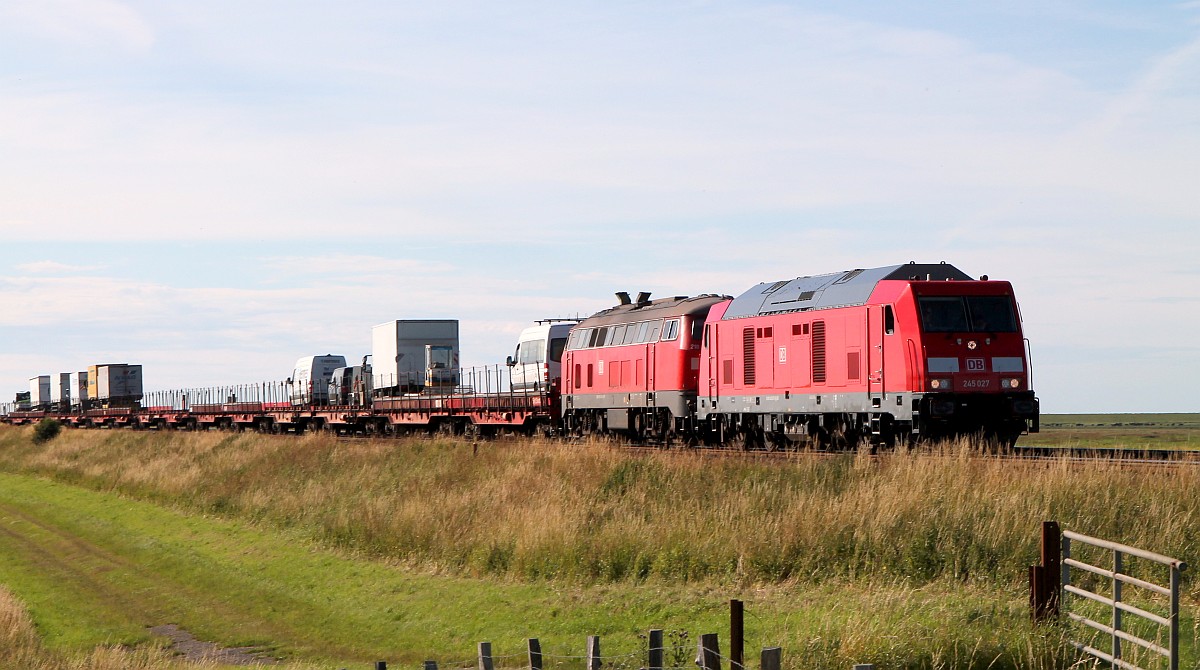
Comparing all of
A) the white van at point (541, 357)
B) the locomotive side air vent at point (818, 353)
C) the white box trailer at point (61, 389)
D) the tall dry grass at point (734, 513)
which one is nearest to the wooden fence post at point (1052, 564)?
the tall dry grass at point (734, 513)

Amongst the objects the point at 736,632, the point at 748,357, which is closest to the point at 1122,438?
the point at 748,357

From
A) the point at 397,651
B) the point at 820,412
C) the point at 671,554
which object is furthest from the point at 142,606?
the point at 820,412

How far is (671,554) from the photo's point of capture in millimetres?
21141

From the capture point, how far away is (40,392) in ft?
375

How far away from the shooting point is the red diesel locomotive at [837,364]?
88.5 feet

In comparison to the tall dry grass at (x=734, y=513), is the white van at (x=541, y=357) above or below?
above

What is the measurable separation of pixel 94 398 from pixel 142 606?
254ft

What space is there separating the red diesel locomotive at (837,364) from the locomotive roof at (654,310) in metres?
0.08

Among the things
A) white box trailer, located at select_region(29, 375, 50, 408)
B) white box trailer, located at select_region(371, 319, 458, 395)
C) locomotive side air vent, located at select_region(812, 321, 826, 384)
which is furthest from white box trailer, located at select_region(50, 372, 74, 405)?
locomotive side air vent, located at select_region(812, 321, 826, 384)

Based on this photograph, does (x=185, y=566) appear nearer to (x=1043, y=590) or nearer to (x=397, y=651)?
(x=397, y=651)

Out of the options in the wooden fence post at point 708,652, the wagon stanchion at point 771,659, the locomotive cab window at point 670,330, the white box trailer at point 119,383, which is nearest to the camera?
the wagon stanchion at point 771,659

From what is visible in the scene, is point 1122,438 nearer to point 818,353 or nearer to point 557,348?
point 557,348

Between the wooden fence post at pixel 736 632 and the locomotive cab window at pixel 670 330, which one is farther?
the locomotive cab window at pixel 670 330

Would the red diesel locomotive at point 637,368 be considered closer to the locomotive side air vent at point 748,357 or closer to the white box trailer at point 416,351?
the locomotive side air vent at point 748,357
